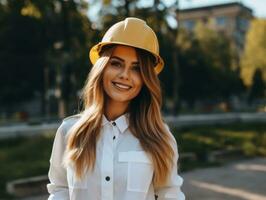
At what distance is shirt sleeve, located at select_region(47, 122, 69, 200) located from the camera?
2.14 metres

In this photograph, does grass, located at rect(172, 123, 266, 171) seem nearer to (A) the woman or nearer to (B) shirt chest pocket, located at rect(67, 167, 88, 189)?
(A) the woman

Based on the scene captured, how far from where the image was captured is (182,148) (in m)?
14.4

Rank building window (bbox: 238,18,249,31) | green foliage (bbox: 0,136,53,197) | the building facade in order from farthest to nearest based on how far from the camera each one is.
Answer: building window (bbox: 238,18,249,31), the building facade, green foliage (bbox: 0,136,53,197)

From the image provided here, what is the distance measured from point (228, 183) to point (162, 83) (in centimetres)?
632

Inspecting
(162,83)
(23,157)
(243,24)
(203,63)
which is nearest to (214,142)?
(23,157)

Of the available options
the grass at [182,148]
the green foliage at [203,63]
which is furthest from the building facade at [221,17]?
the grass at [182,148]

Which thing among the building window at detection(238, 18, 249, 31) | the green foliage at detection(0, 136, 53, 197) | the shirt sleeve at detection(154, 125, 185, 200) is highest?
the building window at detection(238, 18, 249, 31)

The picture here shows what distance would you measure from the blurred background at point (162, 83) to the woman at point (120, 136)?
1.55 ft

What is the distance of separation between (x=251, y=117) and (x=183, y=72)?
78.6 feet

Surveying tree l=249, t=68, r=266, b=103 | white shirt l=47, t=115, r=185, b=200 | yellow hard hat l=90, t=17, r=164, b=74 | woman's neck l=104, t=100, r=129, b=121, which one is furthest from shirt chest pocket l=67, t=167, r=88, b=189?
tree l=249, t=68, r=266, b=103

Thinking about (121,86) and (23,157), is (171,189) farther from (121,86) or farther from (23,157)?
(23,157)

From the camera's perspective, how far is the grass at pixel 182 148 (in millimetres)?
9922

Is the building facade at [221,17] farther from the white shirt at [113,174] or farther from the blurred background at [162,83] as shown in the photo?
the white shirt at [113,174]

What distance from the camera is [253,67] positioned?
39.9 m
